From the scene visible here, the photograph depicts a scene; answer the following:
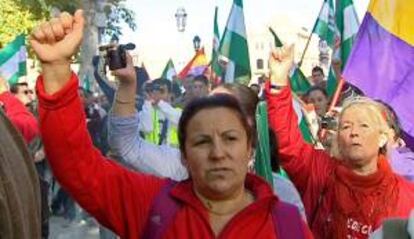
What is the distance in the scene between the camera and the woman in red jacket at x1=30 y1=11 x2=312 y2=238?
8.31 ft

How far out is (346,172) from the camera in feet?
12.6

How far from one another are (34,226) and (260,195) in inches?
50.7

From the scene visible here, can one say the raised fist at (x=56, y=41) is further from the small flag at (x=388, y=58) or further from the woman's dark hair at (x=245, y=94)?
the small flag at (x=388, y=58)

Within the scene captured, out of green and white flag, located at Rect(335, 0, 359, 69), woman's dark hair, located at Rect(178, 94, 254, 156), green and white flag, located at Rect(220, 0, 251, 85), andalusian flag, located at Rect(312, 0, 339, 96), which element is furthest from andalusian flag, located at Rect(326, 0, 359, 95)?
woman's dark hair, located at Rect(178, 94, 254, 156)

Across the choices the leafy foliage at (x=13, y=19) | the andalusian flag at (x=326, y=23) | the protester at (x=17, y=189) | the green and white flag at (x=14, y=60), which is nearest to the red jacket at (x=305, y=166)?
the protester at (x=17, y=189)

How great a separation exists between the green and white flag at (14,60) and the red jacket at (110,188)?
7.82 meters

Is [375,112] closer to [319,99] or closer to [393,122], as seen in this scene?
[393,122]

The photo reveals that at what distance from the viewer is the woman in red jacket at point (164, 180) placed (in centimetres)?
253

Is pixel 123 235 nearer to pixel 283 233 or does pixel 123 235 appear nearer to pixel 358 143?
pixel 283 233

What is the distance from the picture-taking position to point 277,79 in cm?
402

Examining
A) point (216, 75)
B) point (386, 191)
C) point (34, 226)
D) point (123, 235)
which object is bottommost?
point (216, 75)

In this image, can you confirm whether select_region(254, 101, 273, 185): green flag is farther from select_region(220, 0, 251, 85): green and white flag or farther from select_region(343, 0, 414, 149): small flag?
select_region(220, 0, 251, 85): green and white flag

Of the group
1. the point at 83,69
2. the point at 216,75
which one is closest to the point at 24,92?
the point at 216,75

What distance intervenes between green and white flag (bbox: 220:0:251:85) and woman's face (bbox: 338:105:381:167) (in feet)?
12.1
